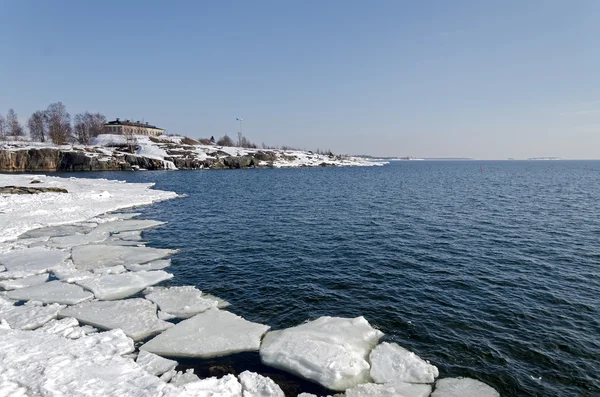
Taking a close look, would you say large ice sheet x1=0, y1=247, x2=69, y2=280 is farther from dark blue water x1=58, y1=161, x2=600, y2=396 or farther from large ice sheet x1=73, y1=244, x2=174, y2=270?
dark blue water x1=58, y1=161, x2=600, y2=396

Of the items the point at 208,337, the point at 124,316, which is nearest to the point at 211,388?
the point at 208,337

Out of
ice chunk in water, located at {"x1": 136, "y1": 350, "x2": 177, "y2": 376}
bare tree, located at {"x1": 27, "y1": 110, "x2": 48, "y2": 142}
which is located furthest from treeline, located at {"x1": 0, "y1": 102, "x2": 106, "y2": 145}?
ice chunk in water, located at {"x1": 136, "y1": 350, "x2": 177, "y2": 376}

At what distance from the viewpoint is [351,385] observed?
9.76 metres

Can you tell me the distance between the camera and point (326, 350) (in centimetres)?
1102

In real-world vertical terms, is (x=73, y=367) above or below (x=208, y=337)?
above

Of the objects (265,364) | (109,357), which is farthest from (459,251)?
(109,357)

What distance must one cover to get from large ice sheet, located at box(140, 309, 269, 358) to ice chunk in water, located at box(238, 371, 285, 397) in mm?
1837

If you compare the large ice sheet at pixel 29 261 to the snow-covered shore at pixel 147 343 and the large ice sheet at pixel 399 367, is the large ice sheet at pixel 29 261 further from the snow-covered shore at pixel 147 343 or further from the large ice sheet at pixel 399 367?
the large ice sheet at pixel 399 367

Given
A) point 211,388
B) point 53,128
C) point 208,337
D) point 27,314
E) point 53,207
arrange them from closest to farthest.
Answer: point 211,388 < point 208,337 < point 27,314 < point 53,207 < point 53,128

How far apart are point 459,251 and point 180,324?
1872 centimetres

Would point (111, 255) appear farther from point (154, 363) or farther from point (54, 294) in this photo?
point (154, 363)

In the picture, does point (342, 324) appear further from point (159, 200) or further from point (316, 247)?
point (159, 200)

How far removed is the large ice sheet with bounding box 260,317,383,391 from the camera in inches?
396

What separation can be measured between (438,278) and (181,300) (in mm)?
13512
